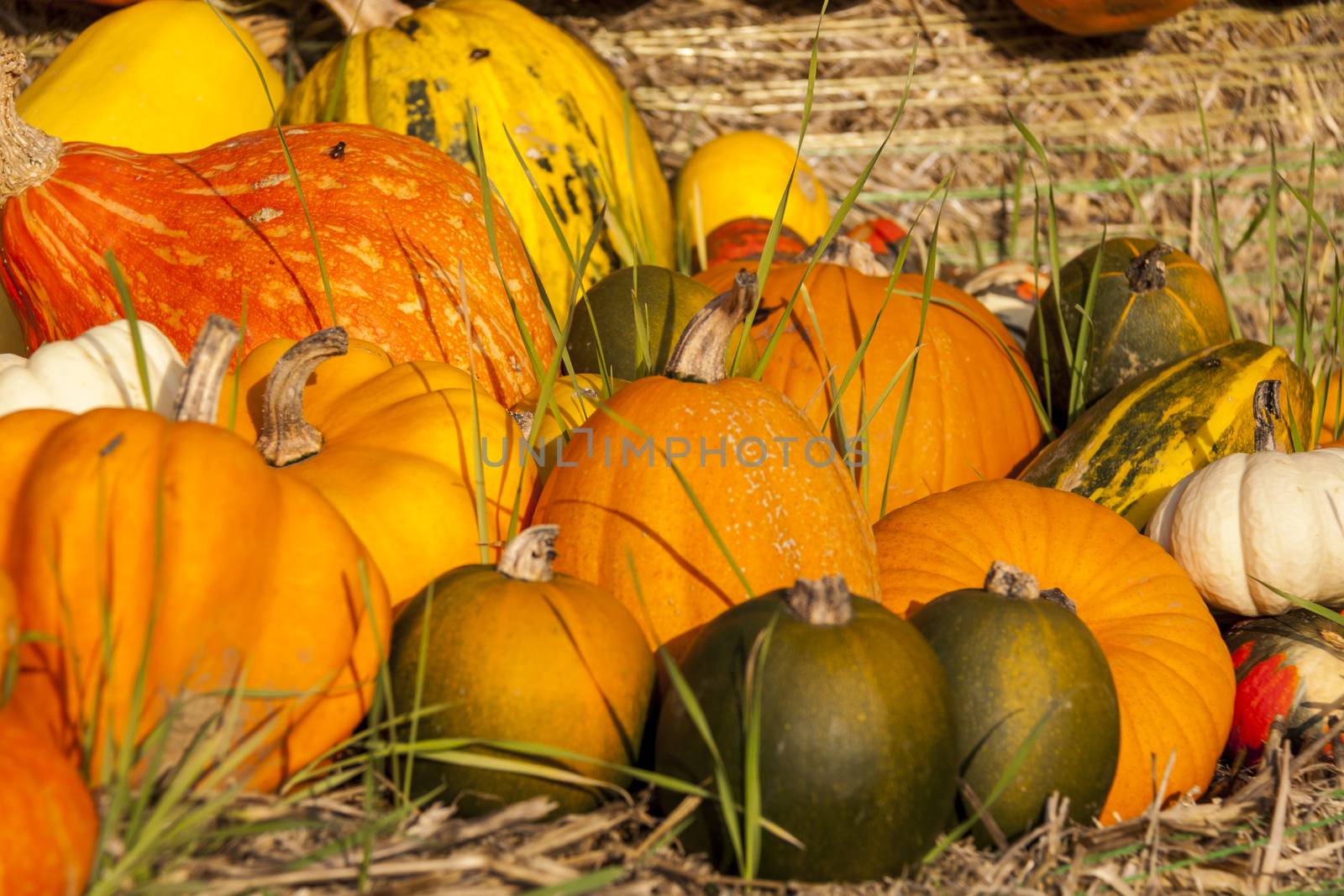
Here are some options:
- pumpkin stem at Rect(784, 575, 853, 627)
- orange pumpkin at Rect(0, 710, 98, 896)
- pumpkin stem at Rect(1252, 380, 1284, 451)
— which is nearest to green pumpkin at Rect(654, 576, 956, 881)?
pumpkin stem at Rect(784, 575, 853, 627)

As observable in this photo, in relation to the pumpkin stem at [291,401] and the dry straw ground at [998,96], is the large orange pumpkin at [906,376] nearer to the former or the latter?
the pumpkin stem at [291,401]

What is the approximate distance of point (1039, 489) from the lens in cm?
251

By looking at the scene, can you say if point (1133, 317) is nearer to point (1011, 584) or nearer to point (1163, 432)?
point (1163, 432)

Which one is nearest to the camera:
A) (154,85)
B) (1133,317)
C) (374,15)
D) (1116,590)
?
(1116,590)

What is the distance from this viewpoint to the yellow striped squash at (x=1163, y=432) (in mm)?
2812

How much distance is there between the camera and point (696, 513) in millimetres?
2035

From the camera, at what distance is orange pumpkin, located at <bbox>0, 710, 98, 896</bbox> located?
4.38 ft

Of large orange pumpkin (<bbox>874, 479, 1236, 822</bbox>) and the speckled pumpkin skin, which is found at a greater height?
the speckled pumpkin skin

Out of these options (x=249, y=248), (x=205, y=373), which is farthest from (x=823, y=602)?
(x=249, y=248)

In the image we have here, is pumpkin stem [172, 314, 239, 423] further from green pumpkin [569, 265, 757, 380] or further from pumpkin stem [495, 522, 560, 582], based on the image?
green pumpkin [569, 265, 757, 380]

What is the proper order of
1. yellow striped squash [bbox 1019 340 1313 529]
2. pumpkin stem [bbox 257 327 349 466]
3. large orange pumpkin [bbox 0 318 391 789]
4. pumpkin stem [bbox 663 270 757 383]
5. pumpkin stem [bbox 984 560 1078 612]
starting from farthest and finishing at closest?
yellow striped squash [bbox 1019 340 1313 529] → pumpkin stem [bbox 663 270 757 383] → pumpkin stem [bbox 257 327 349 466] → pumpkin stem [bbox 984 560 1078 612] → large orange pumpkin [bbox 0 318 391 789]

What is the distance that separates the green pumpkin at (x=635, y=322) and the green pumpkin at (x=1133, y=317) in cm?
93

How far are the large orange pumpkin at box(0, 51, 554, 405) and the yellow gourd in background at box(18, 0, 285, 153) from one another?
924 millimetres

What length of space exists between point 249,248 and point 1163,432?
7.19ft
